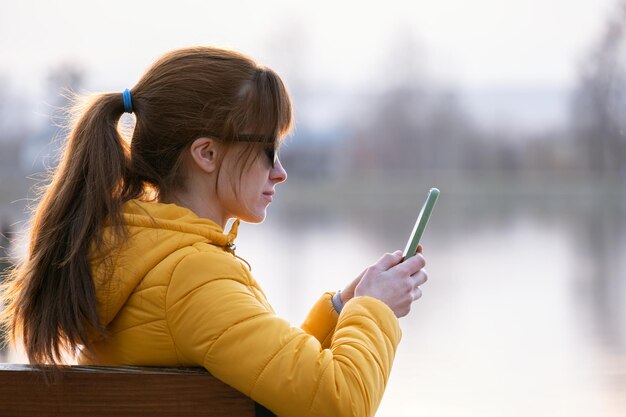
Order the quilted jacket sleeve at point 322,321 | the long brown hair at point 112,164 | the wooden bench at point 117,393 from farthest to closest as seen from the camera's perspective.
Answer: the quilted jacket sleeve at point 322,321 → the long brown hair at point 112,164 → the wooden bench at point 117,393

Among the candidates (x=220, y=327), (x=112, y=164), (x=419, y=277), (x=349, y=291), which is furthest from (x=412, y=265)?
(x=112, y=164)

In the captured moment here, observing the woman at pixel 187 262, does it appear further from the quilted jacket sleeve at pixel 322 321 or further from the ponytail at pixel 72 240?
the quilted jacket sleeve at pixel 322 321

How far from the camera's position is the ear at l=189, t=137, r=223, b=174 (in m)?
1.58

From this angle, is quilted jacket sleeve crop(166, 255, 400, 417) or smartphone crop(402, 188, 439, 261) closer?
quilted jacket sleeve crop(166, 255, 400, 417)

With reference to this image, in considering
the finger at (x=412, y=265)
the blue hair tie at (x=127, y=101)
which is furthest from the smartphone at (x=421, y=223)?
the blue hair tie at (x=127, y=101)

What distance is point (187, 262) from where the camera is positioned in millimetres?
1427

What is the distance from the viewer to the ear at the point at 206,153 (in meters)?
1.58

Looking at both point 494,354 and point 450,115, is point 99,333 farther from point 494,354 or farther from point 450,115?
point 450,115

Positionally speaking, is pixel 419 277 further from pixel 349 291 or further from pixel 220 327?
pixel 220 327

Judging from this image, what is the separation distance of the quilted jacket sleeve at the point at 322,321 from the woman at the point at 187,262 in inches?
4.6

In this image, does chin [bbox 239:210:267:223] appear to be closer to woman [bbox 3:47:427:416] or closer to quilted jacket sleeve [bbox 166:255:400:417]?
woman [bbox 3:47:427:416]

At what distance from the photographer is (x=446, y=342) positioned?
5.87m

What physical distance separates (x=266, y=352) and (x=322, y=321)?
1.29 ft

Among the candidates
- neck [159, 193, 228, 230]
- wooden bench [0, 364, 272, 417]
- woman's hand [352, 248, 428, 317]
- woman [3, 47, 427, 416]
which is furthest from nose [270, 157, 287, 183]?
wooden bench [0, 364, 272, 417]
